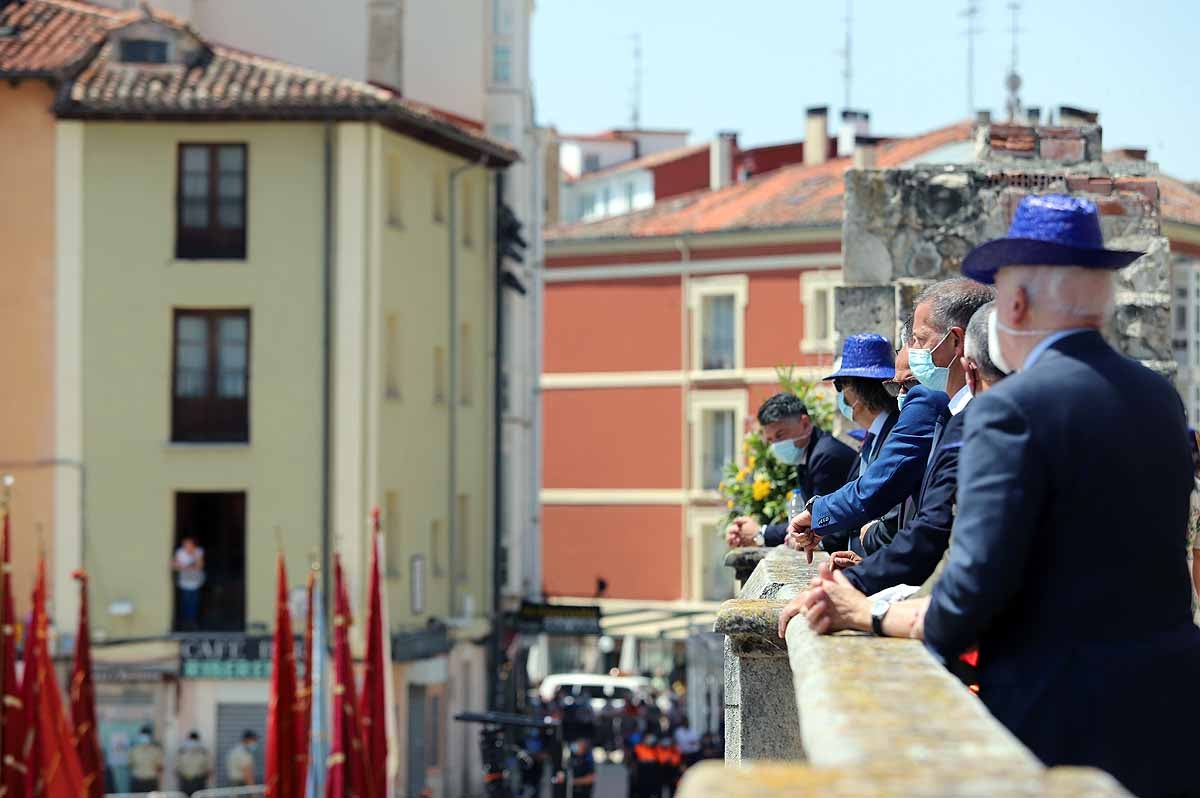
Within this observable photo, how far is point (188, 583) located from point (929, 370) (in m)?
33.2

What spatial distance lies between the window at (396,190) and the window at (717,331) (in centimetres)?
1497

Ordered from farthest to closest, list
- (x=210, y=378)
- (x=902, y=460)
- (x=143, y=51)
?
1. (x=143, y=51)
2. (x=210, y=378)
3. (x=902, y=460)

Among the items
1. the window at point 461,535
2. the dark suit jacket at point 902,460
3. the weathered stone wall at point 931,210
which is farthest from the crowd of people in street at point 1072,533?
the window at point 461,535

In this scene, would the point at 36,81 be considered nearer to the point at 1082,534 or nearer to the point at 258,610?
the point at 258,610

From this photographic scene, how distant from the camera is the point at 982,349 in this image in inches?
228

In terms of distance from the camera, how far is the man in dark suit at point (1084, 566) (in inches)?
185

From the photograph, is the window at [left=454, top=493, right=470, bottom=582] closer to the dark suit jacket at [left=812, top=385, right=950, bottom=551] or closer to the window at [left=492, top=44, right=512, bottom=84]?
the window at [left=492, top=44, right=512, bottom=84]

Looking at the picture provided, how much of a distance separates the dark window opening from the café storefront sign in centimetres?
97

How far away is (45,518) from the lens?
40094mm

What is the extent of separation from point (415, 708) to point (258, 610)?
3.14m

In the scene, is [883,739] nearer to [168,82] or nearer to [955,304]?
[955,304]

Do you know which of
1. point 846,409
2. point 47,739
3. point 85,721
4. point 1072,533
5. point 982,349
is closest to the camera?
point 1072,533

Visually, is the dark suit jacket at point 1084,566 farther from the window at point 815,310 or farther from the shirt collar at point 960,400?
the window at point 815,310

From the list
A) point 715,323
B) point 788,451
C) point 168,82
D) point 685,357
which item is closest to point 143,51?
point 168,82
